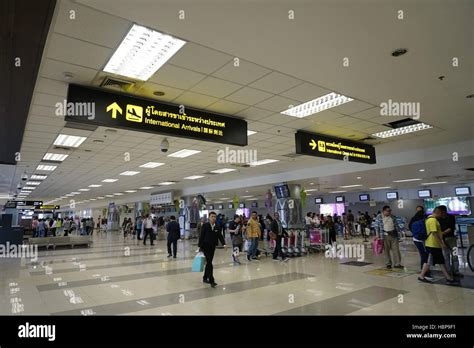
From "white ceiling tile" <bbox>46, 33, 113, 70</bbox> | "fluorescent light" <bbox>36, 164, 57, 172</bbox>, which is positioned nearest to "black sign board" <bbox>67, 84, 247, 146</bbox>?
"white ceiling tile" <bbox>46, 33, 113, 70</bbox>

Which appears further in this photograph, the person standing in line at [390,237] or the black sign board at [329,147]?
the person standing in line at [390,237]

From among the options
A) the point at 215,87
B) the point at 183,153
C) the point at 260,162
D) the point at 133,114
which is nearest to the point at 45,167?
the point at 183,153

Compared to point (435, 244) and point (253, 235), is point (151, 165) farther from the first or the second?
point (435, 244)

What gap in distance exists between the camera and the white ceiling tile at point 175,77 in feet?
15.0

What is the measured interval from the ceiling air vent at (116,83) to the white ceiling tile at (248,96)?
1.72 metres

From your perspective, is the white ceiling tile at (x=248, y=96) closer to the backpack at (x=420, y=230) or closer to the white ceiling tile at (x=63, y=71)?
the white ceiling tile at (x=63, y=71)

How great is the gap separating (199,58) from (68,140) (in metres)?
6.12

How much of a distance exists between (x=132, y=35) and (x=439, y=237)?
6892mm

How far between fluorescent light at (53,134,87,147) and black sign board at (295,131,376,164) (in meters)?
5.87

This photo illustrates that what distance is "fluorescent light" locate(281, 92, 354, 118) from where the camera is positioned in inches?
231

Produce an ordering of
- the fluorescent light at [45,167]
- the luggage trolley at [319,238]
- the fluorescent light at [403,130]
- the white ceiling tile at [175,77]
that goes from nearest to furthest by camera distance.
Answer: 1. the white ceiling tile at [175,77]
2. the fluorescent light at [403,130]
3. the fluorescent light at [45,167]
4. the luggage trolley at [319,238]

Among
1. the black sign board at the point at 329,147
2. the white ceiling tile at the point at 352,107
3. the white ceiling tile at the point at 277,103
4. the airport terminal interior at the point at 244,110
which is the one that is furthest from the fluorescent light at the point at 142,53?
the black sign board at the point at 329,147
